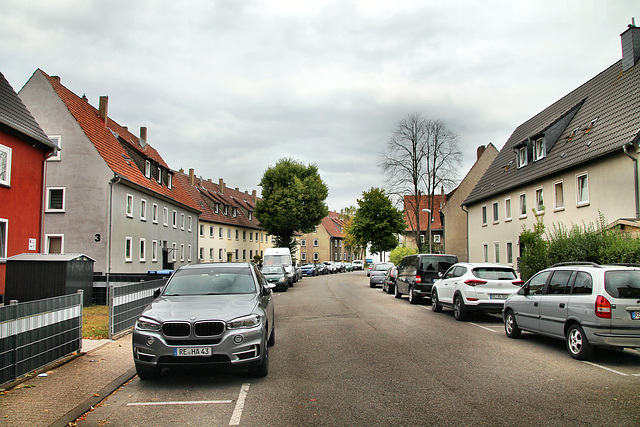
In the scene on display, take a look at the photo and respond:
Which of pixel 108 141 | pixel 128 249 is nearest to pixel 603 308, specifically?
pixel 128 249

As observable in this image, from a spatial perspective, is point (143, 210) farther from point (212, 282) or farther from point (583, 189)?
point (212, 282)

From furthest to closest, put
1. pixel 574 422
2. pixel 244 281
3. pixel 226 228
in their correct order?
pixel 226 228 < pixel 244 281 < pixel 574 422

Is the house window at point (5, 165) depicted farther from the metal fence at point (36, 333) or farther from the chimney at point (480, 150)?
the chimney at point (480, 150)

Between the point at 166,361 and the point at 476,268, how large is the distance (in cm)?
988

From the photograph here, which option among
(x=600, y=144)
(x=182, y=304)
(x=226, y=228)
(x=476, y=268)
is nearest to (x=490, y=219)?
(x=600, y=144)

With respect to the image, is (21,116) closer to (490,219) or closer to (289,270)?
(289,270)

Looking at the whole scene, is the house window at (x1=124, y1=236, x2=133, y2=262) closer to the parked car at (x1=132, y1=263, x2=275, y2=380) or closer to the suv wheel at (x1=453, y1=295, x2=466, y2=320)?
the suv wheel at (x1=453, y1=295, x2=466, y2=320)

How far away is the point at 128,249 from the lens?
1182 inches

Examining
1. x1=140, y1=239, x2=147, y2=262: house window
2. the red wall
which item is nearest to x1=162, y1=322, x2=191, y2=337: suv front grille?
the red wall

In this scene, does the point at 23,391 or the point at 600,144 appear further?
the point at 600,144

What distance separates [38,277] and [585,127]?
23497 mm

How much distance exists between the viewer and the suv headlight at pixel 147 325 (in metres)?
6.87

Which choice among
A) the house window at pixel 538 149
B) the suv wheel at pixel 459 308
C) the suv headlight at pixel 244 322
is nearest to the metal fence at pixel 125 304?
the suv headlight at pixel 244 322

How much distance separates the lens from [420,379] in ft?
23.1
